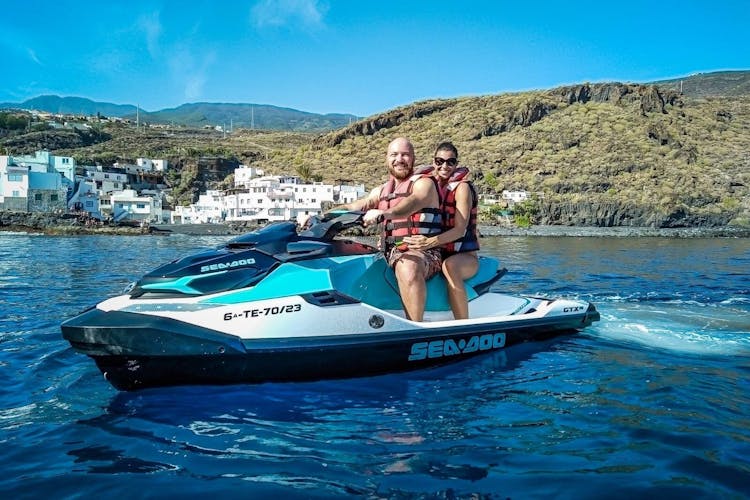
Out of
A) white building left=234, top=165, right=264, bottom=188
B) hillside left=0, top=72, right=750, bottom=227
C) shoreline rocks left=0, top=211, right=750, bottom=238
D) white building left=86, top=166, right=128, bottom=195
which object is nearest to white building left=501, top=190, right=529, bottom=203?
hillside left=0, top=72, right=750, bottom=227

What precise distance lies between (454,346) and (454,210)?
1353mm

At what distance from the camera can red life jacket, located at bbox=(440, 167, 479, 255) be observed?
580cm

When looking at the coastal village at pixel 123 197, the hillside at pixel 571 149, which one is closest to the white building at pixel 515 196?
the hillside at pixel 571 149

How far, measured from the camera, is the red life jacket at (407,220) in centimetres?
555

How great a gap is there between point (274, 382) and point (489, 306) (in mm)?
2936

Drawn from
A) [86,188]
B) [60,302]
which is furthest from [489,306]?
[86,188]

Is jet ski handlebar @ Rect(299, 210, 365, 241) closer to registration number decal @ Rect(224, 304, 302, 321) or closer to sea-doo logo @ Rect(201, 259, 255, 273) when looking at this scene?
sea-doo logo @ Rect(201, 259, 255, 273)

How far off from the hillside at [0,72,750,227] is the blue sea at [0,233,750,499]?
70.4 metres

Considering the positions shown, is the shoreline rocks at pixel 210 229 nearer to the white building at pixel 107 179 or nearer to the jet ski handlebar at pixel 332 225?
the white building at pixel 107 179

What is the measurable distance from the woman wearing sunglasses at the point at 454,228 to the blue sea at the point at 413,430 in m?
0.75

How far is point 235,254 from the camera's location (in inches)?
189

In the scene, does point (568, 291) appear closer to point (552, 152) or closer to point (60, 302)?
point (60, 302)

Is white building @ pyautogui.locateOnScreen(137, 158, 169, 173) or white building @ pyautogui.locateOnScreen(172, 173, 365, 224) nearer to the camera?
white building @ pyautogui.locateOnScreen(172, 173, 365, 224)

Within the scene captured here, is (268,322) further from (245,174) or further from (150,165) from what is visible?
(150,165)
